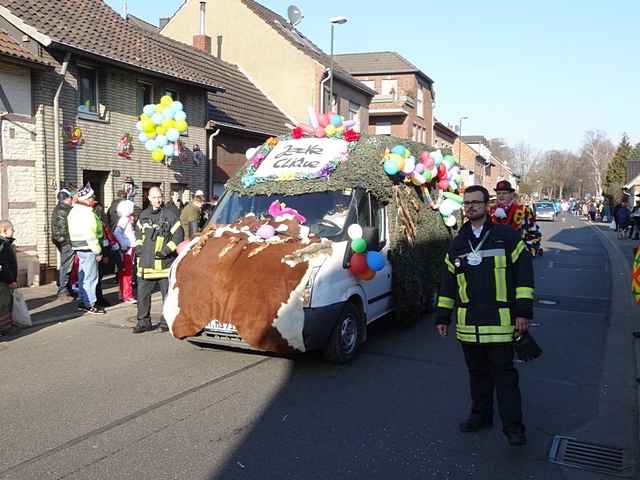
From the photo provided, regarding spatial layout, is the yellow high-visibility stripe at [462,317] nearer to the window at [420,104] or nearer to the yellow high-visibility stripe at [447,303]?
the yellow high-visibility stripe at [447,303]

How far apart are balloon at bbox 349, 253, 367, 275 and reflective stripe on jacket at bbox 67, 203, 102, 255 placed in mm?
4446

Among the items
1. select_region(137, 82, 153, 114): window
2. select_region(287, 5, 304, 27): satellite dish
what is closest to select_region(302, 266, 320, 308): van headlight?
select_region(137, 82, 153, 114): window

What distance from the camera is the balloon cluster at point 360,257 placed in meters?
6.43

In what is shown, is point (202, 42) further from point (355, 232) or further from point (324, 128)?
point (355, 232)

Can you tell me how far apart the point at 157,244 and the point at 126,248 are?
116 inches

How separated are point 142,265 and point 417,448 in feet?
15.6

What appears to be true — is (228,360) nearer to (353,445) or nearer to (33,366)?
(33,366)

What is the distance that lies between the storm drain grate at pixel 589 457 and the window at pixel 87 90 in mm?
12044

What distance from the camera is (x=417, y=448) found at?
14.7ft

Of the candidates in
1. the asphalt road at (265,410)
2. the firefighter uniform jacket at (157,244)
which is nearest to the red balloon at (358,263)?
the asphalt road at (265,410)

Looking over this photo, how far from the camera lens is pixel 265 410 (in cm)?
518

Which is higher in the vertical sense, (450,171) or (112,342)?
(450,171)

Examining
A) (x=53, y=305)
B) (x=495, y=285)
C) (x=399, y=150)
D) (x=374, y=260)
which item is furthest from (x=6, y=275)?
(x=495, y=285)

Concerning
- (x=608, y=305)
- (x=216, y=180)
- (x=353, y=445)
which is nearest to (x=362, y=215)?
(x=353, y=445)
